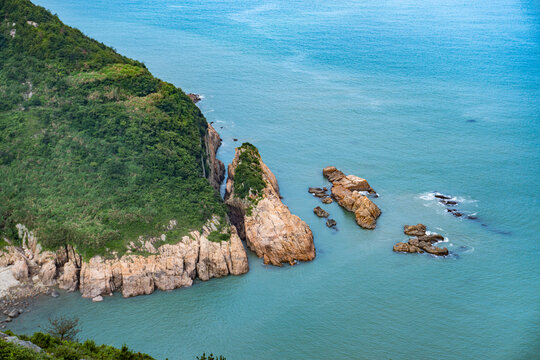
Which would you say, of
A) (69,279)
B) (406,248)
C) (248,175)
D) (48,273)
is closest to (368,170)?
(406,248)

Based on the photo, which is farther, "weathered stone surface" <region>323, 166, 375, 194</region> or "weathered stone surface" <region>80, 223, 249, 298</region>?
"weathered stone surface" <region>323, 166, 375, 194</region>

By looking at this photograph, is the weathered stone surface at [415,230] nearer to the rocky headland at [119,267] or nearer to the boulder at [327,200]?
the boulder at [327,200]

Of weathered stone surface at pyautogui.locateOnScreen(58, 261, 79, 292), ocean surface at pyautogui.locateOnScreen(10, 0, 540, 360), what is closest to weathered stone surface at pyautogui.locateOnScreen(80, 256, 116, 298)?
weathered stone surface at pyautogui.locateOnScreen(58, 261, 79, 292)

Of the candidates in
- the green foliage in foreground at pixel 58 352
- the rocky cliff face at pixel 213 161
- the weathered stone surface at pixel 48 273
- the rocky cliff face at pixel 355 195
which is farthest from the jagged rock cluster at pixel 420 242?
the weathered stone surface at pixel 48 273

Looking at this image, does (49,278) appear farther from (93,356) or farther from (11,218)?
(93,356)

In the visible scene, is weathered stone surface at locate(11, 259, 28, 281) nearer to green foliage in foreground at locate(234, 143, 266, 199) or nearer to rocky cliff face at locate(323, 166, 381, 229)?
green foliage in foreground at locate(234, 143, 266, 199)

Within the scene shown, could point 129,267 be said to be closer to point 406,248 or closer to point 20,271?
point 20,271
